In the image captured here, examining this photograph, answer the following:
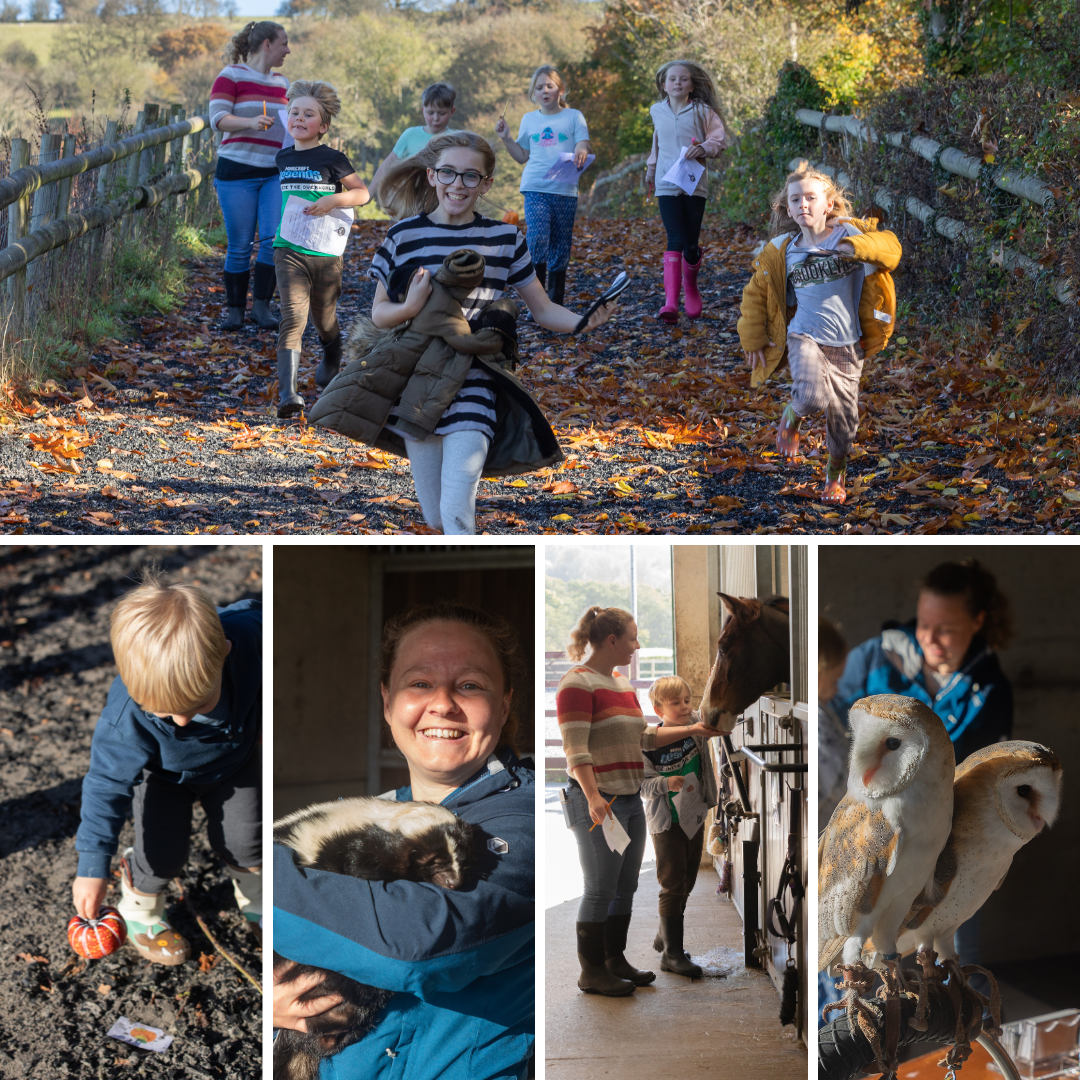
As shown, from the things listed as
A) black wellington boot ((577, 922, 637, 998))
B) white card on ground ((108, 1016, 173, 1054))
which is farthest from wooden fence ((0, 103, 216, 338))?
black wellington boot ((577, 922, 637, 998))

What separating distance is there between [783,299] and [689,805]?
2697 millimetres

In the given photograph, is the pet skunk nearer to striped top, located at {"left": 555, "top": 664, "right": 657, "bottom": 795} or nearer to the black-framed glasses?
striped top, located at {"left": 555, "top": 664, "right": 657, "bottom": 795}

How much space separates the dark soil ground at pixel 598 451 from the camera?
5.16 meters

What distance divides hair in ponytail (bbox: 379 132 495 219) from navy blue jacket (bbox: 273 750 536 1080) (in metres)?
1.85

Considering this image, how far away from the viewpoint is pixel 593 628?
102 inches

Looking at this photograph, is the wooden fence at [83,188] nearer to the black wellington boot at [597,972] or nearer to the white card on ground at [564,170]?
the white card on ground at [564,170]

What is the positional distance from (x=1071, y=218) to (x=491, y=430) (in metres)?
4.70

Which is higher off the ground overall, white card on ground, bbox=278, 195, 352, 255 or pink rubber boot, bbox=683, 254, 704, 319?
pink rubber boot, bbox=683, 254, 704, 319

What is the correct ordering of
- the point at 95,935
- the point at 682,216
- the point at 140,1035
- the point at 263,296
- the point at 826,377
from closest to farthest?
1. the point at 95,935
2. the point at 140,1035
3. the point at 826,377
4. the point at 682,216
5. the point at 263,296

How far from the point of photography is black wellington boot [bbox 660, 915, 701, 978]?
260 centimetres

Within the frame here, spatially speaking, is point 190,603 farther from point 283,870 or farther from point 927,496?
point 927,496

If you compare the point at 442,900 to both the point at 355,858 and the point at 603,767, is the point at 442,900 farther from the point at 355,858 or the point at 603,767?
the point at 603,767

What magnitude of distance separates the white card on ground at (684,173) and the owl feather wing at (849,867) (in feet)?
17.6

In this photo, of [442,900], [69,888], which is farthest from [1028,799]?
[69,888]
